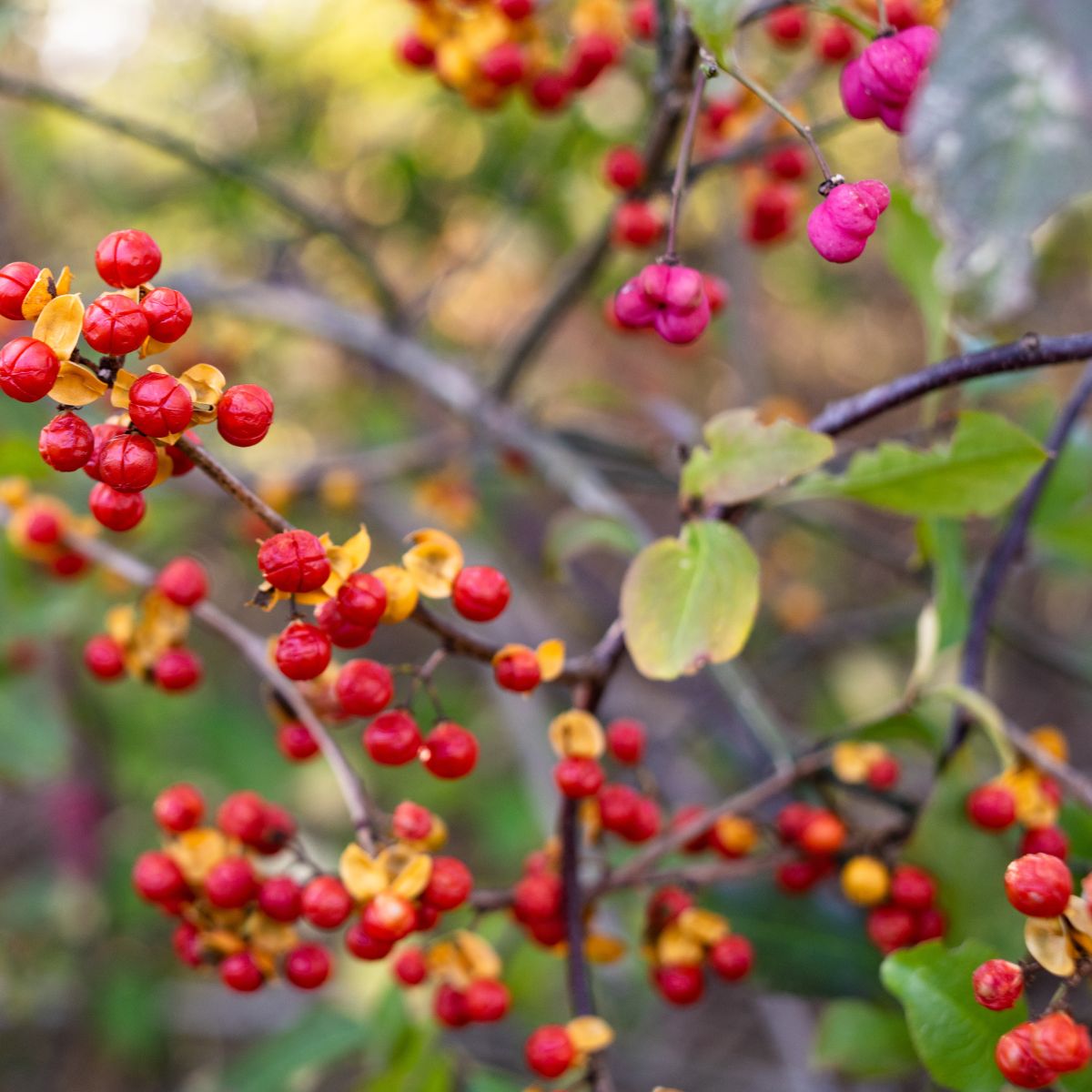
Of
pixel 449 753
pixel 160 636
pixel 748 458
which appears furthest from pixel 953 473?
pixel 160 636

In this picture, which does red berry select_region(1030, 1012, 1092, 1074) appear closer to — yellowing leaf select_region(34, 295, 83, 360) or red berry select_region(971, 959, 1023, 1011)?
red berry select_region(971, 959, 1023, 1011)

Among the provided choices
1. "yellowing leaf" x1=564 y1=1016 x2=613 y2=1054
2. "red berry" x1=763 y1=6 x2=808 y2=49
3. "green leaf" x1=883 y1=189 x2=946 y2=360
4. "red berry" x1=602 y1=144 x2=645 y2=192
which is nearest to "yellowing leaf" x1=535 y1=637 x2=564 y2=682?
"yellowing leaf" x1=564 y1=1016 x2=613 y2=1054

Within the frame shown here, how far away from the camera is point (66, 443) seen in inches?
21.4

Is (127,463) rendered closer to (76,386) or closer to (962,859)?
(76,386)

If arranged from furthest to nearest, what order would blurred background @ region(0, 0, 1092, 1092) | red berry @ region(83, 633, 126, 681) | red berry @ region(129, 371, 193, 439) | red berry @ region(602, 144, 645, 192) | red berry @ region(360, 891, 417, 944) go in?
blurred background @ region(0, 0, 1092, 1092) → red berry @ region(602, 144, 645, 192) → red berry @ region(83, 633, 126, 681) → red berry @ region(360, 891, 417, 944) → red berry @ region(129, 371, 193, 439)

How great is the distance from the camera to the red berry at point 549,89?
1.12 metres

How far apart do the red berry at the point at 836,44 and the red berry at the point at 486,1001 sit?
924 mm

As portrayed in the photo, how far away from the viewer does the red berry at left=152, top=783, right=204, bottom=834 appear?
2.55 feet

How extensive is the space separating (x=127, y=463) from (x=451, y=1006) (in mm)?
470

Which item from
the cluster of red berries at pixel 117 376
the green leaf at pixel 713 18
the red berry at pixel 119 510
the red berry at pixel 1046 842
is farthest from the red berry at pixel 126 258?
the red berry at pixel 1046 842

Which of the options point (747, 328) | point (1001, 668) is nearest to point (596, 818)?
point (747, 328)

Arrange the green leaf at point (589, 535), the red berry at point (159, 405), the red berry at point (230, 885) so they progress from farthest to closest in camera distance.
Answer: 1. the green leaf at point (589, 535)
2. the red berry at point (230, 885)
3. the red berry at point (159, 405)

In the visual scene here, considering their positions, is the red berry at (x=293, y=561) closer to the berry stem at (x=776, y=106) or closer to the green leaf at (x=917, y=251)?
the berry stem at (x=776, y=106)

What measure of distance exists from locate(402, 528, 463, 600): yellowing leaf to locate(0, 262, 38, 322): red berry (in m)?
0.25
